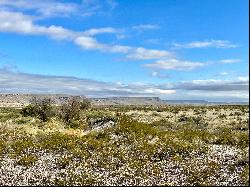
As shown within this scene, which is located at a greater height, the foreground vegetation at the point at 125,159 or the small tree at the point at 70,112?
the small tree at the point at 70,112

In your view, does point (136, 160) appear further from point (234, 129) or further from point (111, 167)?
point (234, 129)

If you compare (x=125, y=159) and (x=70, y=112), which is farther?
(x=70, y=112)

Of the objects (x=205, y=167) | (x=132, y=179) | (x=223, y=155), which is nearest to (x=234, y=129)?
(x=223, y=155)

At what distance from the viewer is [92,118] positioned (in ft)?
183

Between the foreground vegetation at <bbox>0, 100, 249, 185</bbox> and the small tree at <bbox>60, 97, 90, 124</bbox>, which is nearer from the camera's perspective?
the foreground vegetation at <bbox>0, 100, 249, 185</bbox>

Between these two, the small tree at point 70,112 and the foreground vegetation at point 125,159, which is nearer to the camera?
the foreground vegetation at point 125,159

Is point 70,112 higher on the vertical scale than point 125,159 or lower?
higher

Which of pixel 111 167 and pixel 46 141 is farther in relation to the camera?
pixel 46 141

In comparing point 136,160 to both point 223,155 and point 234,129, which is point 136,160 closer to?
point 223,155

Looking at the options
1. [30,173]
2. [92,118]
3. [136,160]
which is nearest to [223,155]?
[136,160]

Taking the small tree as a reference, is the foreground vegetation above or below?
below

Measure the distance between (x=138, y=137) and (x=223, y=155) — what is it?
29.9ft

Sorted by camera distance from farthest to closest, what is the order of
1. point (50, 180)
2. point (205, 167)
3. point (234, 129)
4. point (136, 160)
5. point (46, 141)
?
point (234, 129), point (46, 141), point (136, 160), point (205, 167), point (50, 180)

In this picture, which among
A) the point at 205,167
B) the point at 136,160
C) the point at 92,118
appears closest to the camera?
the point at 205,167
